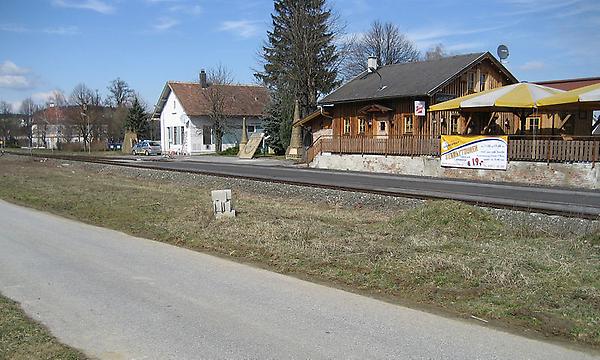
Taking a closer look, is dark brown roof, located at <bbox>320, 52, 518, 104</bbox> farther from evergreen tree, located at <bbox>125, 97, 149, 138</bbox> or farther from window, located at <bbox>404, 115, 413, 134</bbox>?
evergreen tree, located at <bbox>125, 97, 149, 138</bbox>

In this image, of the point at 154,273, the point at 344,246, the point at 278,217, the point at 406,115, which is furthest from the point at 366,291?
the point at 406,115

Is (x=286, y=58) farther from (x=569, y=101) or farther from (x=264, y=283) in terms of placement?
(x=264, y=283)

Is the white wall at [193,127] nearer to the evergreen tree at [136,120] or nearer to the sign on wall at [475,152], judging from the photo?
the evergreen tree at [136,120]

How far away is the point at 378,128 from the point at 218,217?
77.7 ft

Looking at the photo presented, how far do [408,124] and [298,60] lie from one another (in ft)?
54.7

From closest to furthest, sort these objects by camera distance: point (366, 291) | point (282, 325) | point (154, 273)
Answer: point (282, 325)
point (366, 291)
point (154, 273)

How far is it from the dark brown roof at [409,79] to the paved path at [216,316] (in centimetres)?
2581

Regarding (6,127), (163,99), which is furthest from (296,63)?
(6,127)

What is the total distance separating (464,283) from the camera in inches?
286

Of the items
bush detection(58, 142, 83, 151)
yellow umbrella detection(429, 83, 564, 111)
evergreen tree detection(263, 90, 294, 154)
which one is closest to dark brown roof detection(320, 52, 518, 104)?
yellow umbrella detection(429, 83, 564, 111)

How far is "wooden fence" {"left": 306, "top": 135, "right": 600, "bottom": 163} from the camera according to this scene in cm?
2158

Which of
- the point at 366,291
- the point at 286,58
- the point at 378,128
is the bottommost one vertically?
the point at 366,291

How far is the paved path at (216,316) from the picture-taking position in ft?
16.7

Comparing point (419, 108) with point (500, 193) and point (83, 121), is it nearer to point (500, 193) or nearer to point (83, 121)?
point (500, 193)
